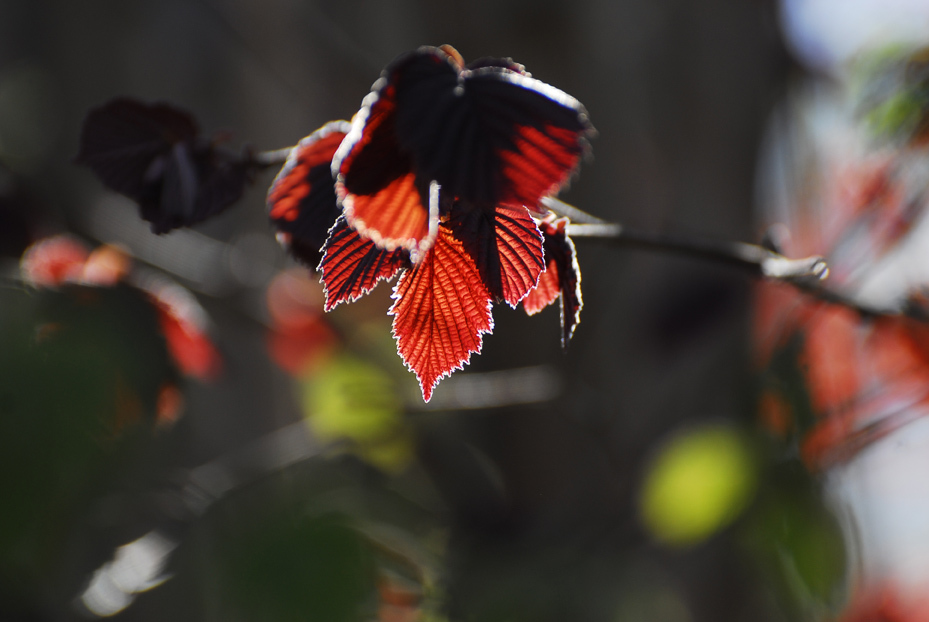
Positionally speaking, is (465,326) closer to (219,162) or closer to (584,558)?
(219,162)

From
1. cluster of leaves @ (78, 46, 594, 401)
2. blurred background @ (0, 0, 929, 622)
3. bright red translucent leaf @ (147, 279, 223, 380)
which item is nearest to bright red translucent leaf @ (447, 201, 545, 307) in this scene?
cluster of leaves @ (78, 46, 594, 401)

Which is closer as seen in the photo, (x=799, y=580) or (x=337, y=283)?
(x=337, y=283)

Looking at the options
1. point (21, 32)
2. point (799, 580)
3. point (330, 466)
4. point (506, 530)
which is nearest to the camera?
point (799, 580)

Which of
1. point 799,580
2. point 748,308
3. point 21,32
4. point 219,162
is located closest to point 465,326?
point 219,162

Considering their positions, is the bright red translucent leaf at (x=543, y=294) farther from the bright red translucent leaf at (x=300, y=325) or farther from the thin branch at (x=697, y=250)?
the bright red translucent leaf at (x=300, y=325)

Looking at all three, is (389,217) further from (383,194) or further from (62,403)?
(62,403)

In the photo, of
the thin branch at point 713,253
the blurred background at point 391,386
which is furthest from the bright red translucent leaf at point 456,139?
the blurred background at point 391,386

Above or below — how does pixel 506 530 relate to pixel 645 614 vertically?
below
